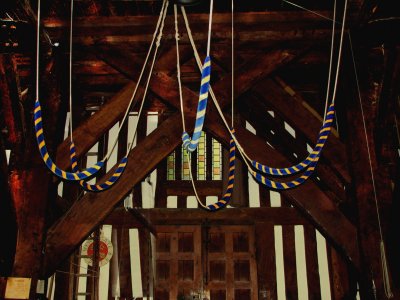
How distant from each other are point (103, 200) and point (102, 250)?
3446 millimetres

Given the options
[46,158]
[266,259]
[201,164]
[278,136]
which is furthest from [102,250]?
[46,158]

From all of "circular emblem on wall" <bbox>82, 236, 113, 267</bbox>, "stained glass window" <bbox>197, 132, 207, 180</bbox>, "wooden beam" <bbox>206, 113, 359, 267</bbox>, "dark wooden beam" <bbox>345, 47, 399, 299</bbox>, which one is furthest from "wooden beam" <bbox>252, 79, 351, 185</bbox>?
"circular emblem on wall" <bbox>82, 236, 113, 267</bbox>

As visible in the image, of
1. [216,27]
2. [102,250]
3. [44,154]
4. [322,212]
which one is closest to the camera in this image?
[44,154]

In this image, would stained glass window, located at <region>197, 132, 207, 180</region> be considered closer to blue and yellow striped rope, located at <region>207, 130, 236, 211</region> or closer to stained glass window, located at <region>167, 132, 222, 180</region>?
stained glass window, located at <region>167, 132, 222, 180</region>

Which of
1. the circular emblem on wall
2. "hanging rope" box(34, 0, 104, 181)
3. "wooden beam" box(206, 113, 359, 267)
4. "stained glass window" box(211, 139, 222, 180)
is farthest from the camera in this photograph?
"stained glass window" box(211, 139, 222, 180)

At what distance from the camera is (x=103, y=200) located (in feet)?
12.3

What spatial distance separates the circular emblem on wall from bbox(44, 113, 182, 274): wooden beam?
3.26 metres

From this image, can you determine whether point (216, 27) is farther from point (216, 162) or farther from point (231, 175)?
point (216, 162)

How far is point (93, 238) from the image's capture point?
661cm

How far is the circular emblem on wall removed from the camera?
6.78 m

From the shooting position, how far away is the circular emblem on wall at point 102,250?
6781 millimetres

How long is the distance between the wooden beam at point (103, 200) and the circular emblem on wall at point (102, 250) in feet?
10.7

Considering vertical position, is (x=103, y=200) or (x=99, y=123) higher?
(x=99, y=123)

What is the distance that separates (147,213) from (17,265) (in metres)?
3.41
